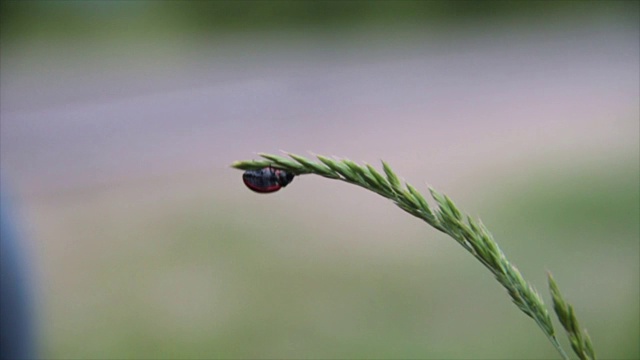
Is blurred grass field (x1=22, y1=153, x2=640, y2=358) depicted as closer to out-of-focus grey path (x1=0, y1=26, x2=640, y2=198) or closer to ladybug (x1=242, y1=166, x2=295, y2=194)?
out-of-focus grey path (x1=0, y1=26, x2=640, y2=198)

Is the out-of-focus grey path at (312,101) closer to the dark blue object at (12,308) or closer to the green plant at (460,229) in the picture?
the dark blue object at (12,308)

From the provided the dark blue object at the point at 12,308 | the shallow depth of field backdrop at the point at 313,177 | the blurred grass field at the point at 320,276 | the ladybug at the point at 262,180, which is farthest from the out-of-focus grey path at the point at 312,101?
the ladybug at the point at 262,180

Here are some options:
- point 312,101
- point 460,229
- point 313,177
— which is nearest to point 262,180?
point 460,229

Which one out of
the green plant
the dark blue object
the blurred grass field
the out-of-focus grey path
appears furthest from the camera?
the out-of-focus grey path

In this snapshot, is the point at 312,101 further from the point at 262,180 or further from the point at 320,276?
the point at 262,180

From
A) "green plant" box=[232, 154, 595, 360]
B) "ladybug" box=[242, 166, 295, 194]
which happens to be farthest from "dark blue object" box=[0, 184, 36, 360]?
"green plant" box=[232, 154, 595, 360]
